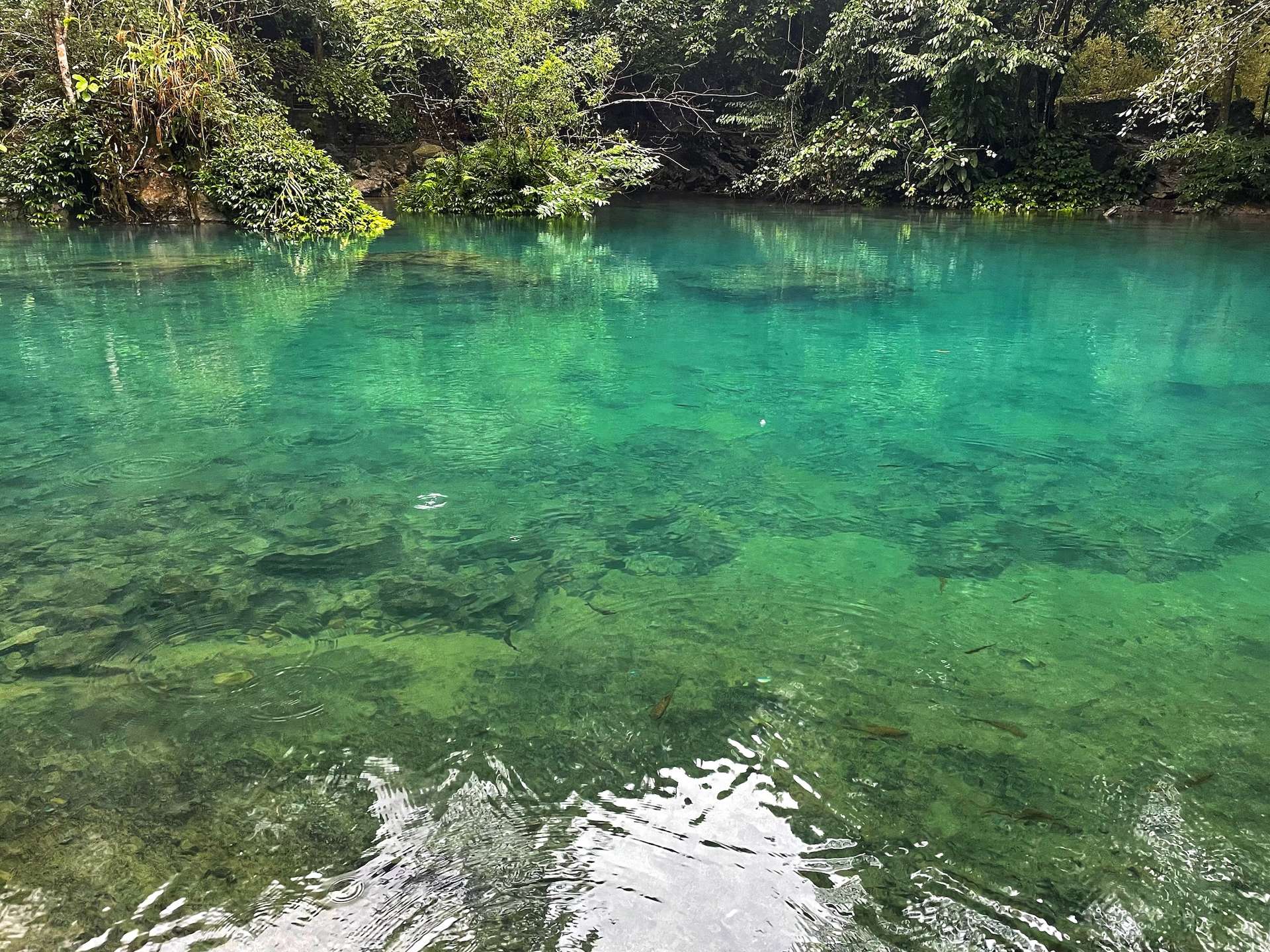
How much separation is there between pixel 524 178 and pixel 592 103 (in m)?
1.99

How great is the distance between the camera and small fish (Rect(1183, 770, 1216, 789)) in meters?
1.91

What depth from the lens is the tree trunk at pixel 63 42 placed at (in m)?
12.5

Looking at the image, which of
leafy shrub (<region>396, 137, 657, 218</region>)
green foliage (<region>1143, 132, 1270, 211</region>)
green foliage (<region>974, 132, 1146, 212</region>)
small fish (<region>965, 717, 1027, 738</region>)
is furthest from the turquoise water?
green foliage (<region>974, 132, 1146, 212</region>)

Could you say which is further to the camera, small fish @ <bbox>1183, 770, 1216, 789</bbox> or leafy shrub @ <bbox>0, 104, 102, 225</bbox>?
leafy shrub @ <bbox>0, 104, 102, 225</bbox>

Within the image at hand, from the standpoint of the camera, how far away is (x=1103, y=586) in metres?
2.81

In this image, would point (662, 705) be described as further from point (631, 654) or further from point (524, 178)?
point (524, 178)

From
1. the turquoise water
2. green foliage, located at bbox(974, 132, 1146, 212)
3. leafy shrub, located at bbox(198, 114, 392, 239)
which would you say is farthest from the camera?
green foliage, located at bbox(974, 132, 1146, 212)

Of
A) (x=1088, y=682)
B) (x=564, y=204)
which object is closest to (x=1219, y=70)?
(x=564, y=204)

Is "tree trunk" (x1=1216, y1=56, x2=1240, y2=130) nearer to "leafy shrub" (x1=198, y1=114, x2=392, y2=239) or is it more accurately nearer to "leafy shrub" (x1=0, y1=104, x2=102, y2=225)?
"leafy shrub" (x1=198, y1=114, x2=392, y2=239)

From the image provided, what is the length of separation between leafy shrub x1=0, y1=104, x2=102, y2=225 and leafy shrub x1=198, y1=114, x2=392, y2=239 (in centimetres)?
179

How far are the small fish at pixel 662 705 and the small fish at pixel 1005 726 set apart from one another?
0.76 m

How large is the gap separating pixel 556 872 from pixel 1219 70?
1389 centimetres

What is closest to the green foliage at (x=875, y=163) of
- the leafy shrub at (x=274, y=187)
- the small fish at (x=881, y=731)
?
the leafy shrub at (x=274, y=187)

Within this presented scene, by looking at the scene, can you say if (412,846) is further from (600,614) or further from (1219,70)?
(1219,70)
